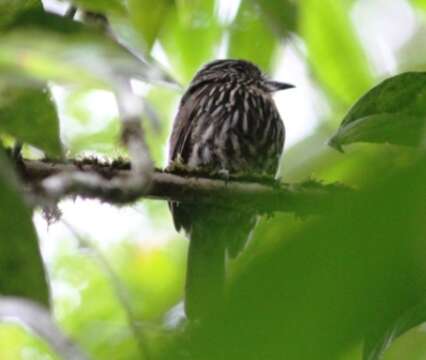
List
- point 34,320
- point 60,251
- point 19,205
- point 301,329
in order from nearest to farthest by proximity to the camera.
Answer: point 301,329, point 34,320, point 19,205, point 60,251

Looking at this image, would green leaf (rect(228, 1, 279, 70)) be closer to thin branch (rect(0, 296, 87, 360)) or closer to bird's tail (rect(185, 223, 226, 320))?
thin branch (rect(0, 296, 87, 360))

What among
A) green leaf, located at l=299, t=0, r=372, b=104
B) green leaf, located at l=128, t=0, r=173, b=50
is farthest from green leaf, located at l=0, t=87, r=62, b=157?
green leaf, located at l=299, t=0, r=372, b=104

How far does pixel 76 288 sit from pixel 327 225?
2.64 meters

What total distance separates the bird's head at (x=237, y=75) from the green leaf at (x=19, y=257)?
3.72 m

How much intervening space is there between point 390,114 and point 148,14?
52 cm

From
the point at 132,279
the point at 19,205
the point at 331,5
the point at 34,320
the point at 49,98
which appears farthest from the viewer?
the point at 132,279

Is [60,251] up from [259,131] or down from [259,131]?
down

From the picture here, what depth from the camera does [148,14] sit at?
1436mm

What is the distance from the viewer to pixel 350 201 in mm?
396

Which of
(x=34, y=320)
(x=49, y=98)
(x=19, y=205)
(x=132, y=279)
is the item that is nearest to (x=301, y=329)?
Result: (x=34, y=320)

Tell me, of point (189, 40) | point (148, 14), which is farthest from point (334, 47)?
point (148, 14)

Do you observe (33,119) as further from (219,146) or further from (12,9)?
(219,146)

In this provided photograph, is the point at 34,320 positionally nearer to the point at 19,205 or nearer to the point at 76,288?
the point at 19,205

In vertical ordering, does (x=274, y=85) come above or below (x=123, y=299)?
above
